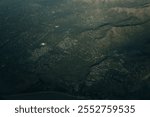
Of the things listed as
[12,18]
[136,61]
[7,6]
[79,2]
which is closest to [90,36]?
[136,61]

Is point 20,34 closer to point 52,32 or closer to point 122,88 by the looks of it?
point 52,32

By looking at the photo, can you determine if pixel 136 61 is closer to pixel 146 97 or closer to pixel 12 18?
pixel 146 97

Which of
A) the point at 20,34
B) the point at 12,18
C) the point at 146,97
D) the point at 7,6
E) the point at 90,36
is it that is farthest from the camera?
the point at 7,6

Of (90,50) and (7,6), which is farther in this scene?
(7,6)

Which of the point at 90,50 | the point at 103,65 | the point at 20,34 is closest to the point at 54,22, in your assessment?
the point at 20,34

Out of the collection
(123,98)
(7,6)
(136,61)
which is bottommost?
(123,98)

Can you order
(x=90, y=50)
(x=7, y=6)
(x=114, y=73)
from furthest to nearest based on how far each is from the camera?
(x=7, y=6)
(x=90, y=50)
(x=114, y=73)

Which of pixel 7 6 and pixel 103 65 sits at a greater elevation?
pixel 7 6
